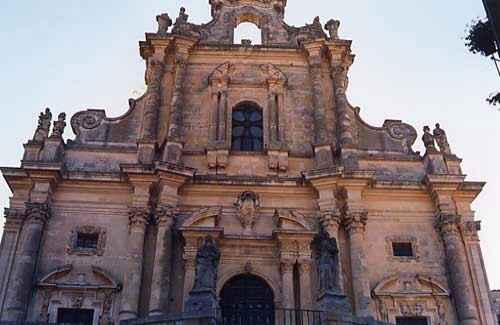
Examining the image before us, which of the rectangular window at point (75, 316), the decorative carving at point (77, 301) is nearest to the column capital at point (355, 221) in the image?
the rectangular window at point (75, 316)

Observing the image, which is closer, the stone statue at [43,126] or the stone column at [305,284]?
the stone column at [305,284]

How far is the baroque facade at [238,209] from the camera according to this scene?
47.0 feet

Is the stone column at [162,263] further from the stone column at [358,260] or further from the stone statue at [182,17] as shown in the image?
the stone statue at [182,17]

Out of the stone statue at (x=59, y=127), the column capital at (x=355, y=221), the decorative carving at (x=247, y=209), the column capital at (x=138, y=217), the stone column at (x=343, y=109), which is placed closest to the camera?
the column capital at (x=138, y=217)

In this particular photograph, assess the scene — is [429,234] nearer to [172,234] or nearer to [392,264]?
[392,264]

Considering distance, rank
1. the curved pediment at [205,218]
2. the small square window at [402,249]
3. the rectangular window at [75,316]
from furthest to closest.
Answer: the small square window at [402,249]
the curved pediment at [205,218]
the rectangular window at [75,316]

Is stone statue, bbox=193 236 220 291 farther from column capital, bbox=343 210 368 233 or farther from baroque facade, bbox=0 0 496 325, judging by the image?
column capital, bbox=343 210 368 233

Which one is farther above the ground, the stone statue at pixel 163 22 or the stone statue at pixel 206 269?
the stone statue at pixel 163 22

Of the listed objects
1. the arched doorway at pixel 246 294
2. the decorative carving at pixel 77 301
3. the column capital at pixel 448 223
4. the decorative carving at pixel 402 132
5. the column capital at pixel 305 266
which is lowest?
the decorative carving at pixel 77 301

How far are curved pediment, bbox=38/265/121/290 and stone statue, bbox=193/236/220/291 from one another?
13.7ft

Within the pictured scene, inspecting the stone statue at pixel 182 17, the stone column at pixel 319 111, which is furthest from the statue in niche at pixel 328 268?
the stone statue at pixel 182 17

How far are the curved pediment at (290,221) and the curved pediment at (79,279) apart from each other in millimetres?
4272

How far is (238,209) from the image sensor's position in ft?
51.5

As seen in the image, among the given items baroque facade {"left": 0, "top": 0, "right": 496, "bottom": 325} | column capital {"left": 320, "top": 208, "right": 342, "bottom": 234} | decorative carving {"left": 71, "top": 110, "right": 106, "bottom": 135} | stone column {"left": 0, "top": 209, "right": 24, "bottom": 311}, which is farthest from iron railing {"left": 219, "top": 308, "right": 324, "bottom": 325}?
decorative carving {"left": 71, "top": 110, "right": 106, "bottom": 135}
